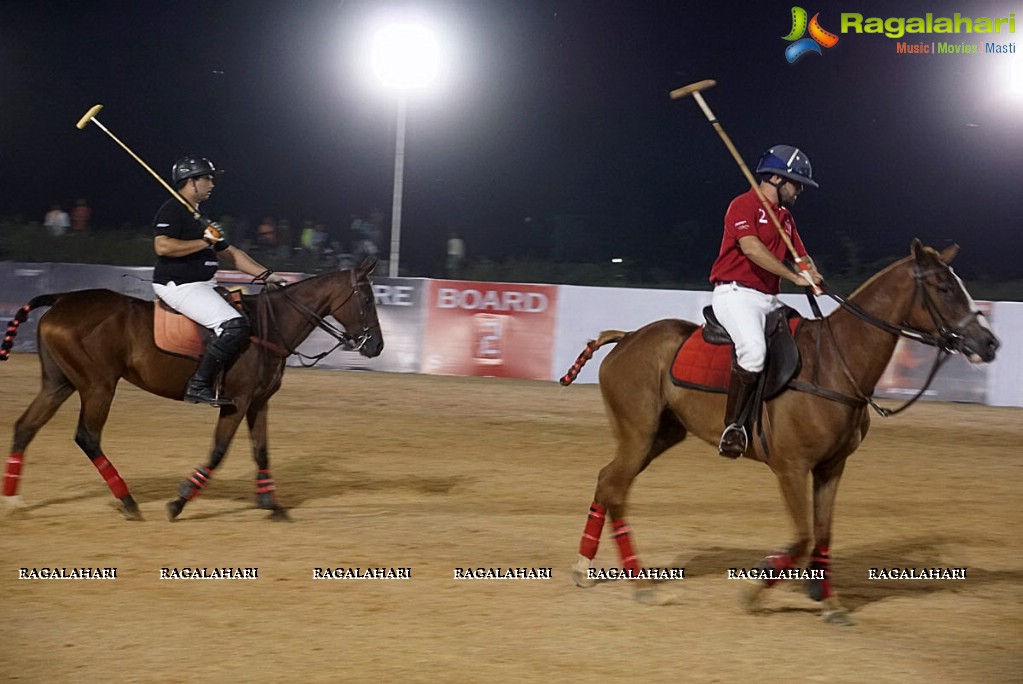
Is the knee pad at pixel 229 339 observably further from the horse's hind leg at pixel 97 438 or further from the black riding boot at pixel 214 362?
the horse's hind leg at pixel 97 438

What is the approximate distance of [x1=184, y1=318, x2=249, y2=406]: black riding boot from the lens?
29.8 ft

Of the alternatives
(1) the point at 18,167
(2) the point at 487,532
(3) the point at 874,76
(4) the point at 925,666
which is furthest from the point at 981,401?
(1) the point at 18,167

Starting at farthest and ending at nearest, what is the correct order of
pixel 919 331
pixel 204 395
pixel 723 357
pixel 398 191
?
1. pixel 398 191
2. pixel 204 395
3. pixel 723 357
4. pixel 919 331

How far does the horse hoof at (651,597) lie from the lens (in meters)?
7.25

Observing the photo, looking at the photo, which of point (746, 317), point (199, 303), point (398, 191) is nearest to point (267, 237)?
point (398, 191)

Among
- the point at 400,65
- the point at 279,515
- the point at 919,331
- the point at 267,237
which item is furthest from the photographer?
the point at 267,237

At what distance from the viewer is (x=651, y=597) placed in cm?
726

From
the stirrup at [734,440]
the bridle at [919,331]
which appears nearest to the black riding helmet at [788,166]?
the bridle at [919,331]

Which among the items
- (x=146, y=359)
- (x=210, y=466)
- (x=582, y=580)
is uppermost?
(x=146, y=359)

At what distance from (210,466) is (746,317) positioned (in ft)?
14.0

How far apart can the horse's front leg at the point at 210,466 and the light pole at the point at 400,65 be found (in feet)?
45.2

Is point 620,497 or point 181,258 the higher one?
point 181,258

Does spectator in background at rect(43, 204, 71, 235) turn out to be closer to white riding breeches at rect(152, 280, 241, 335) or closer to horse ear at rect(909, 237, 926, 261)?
white riding breeches at rect(152, 280, 241, 335)

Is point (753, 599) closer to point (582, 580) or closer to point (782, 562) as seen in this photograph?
point (782, 562)
